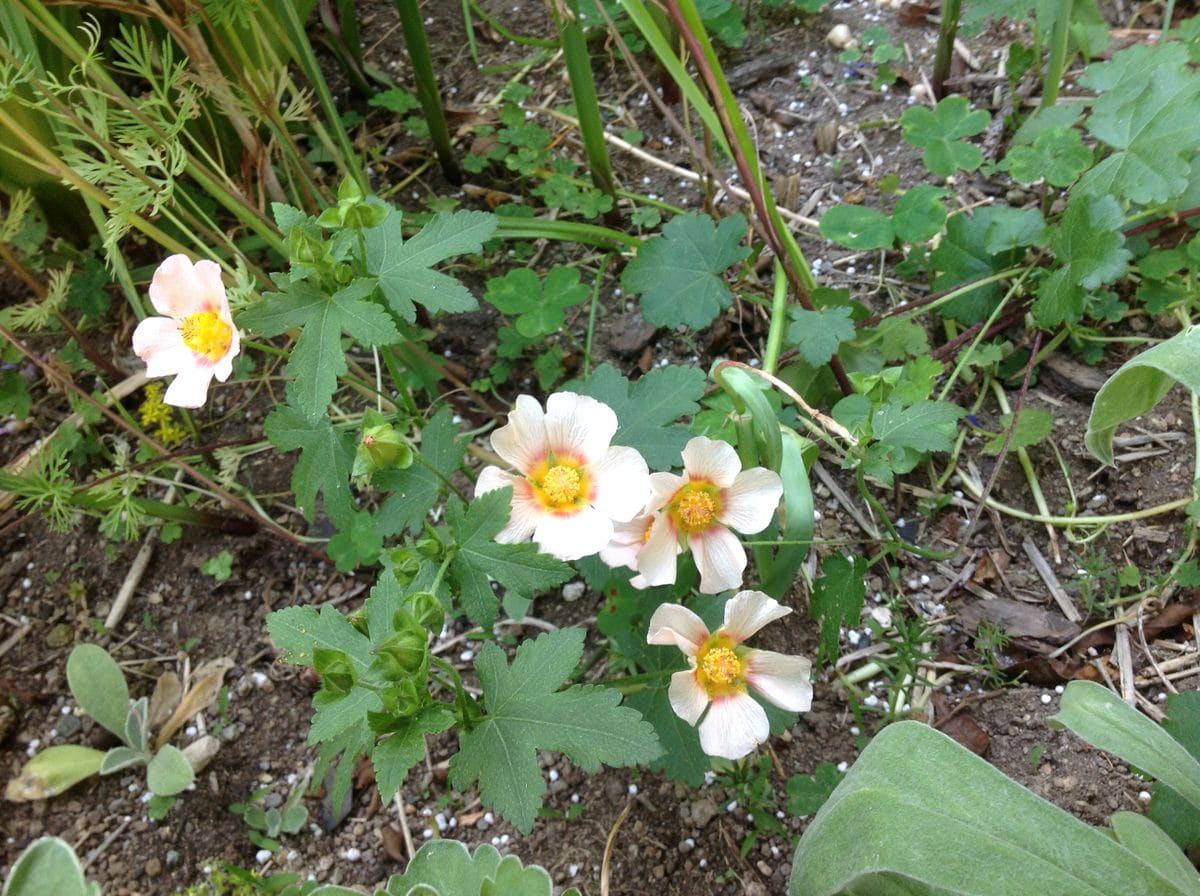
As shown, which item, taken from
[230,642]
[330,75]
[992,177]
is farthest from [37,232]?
[992,177]

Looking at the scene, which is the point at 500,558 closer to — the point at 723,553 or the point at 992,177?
the point at 723,553

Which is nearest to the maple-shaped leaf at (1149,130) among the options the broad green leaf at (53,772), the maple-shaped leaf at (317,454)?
the maple-shaped leaf at (317,454)

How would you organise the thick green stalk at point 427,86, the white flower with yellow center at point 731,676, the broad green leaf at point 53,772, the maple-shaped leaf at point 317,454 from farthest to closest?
the thick green stalk at point 427,86
the broad green leaf at point 53,772
the maple-shaped leaf at point 317,454
the white flower with yellow center at point 731,676

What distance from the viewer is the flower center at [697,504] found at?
1129mm

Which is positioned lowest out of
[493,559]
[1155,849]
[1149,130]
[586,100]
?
[1155,849]

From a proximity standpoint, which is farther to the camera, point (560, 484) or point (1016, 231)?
point (1016, 231)

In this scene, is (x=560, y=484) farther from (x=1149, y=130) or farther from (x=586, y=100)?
(x=1149, y=130)

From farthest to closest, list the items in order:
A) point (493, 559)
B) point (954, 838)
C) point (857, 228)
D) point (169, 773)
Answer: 1. point (857, 228)
2. point (169, 773)
3. point (493, 559)
4. point (954, 838)

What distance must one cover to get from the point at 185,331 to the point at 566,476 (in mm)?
527

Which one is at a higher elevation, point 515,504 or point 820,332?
point 515,504

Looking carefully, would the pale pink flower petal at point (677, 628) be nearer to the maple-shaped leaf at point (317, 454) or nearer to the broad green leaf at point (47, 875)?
the maple-shaped leaf at point (317, 454)

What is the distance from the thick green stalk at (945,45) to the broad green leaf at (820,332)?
73cm

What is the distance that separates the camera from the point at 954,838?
0.96 meters

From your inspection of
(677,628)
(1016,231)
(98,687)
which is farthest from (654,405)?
(98,687)
